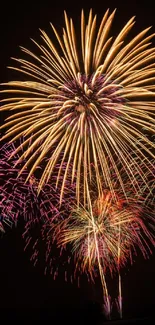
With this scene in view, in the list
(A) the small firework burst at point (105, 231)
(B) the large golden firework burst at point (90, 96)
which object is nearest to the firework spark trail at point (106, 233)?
(A) the small firework burst at point (105, 231)

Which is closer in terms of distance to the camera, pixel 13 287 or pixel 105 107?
pixel 105 107

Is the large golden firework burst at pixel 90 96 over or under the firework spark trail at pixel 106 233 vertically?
over

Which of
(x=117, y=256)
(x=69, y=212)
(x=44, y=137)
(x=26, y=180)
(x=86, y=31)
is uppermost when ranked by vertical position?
(x=86, y=31)

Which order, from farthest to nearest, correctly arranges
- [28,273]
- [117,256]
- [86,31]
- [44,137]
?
1. [28,273]
2. [117,256]
3. [44,137]
4. [86,31]

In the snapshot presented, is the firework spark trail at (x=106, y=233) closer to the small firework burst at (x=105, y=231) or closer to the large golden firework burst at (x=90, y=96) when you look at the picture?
the small firework burst at (x=105, y=231)

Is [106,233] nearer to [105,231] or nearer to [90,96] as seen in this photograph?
[105,231]

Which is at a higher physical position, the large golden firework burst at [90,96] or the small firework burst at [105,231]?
the large golden firework burst at [90,96]

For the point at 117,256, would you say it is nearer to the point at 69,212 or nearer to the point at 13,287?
the point at 69,212

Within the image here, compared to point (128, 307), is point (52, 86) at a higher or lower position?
higher

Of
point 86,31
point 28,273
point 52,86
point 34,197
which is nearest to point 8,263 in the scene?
point 28,273

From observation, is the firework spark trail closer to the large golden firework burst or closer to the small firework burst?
the small firework burst

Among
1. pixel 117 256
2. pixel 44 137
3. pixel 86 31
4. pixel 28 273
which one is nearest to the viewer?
pixel 86 31
